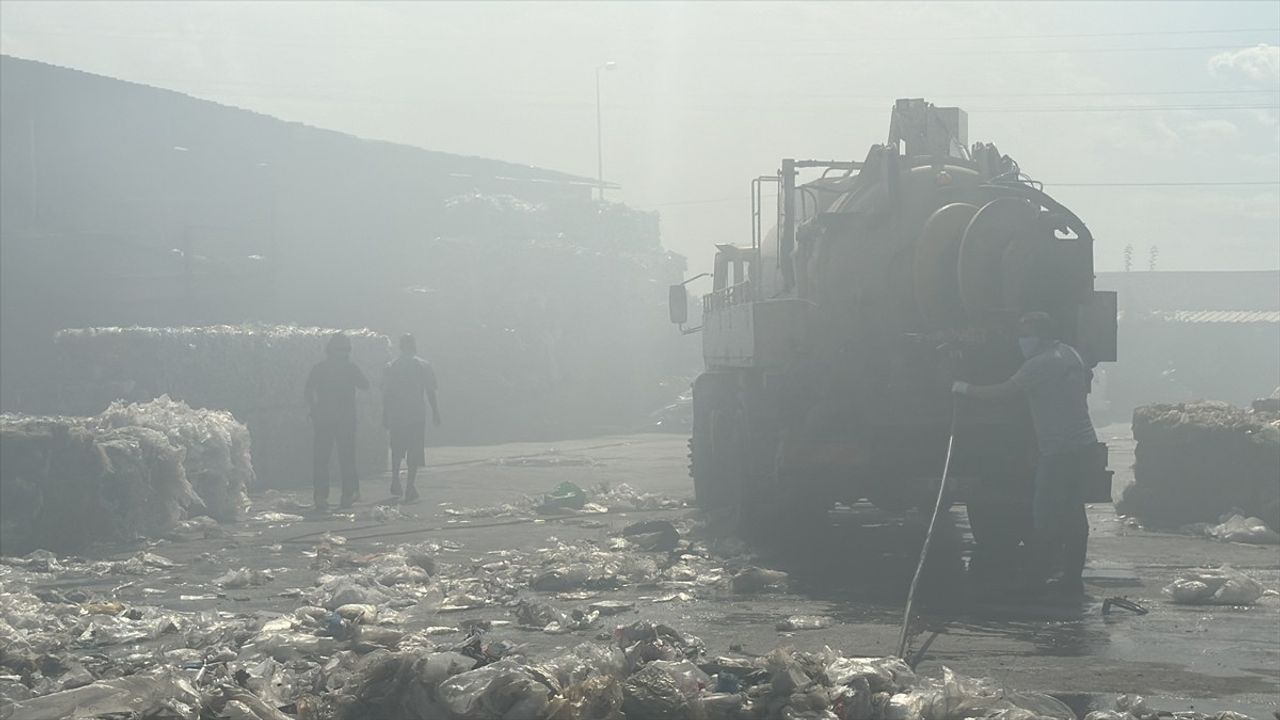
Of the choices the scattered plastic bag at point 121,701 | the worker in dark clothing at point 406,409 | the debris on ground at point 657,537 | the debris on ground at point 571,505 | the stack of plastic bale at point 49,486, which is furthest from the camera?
the worker in dark clothing at point 406,409

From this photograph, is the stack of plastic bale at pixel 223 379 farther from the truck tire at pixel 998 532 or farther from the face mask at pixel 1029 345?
the face mask at pixel 1029 345

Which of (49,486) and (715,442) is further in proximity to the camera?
(715,442)

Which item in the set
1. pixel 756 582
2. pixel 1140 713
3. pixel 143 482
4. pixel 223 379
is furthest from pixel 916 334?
pixel 223 379

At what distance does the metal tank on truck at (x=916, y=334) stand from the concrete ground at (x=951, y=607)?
68cm

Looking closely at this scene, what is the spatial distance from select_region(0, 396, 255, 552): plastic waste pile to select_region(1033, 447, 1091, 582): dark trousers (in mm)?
8153

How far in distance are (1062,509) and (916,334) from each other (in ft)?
5.73

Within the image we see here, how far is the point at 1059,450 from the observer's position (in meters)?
9.41

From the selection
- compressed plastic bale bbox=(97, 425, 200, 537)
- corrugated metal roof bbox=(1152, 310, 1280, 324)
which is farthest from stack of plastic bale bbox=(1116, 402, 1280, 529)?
corrugated metal roof bbox=(1152, 310, 1280, 324)

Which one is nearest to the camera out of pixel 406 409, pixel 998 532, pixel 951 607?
pixel 951 607

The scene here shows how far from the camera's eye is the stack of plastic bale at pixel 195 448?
45.0 ft

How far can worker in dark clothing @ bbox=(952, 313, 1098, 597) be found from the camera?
372 inches

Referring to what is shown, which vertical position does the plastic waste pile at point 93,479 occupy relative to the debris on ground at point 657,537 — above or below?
above

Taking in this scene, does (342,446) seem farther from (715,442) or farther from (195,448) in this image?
(715,442)

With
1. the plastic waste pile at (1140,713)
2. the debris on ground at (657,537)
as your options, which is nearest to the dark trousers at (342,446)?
the debris on ground at (657,537)
